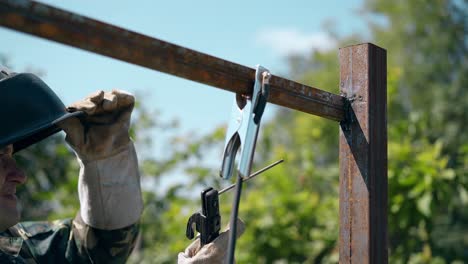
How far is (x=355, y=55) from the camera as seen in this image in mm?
2072

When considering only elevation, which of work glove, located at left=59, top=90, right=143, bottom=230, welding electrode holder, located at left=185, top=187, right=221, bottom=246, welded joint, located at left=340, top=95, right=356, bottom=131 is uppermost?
welded joint, located at left=340, top=95, right=356, bottom=131

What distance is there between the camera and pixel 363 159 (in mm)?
2014

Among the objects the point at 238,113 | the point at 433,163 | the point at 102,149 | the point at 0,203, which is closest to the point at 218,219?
the point at 238,113

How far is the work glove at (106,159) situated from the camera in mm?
2111

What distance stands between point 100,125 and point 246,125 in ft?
2.28

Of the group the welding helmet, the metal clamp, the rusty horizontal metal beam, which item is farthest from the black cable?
the welding helmet

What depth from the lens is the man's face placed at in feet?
7.39

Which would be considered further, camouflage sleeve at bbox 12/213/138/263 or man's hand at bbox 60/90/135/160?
camouflage sleeve at bbox 12/213/138/263

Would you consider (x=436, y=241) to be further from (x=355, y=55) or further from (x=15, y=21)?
(x=15, y=21)

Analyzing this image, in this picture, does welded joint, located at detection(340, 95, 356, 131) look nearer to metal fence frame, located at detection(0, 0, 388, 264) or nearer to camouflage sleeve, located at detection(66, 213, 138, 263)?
metal fence frame, located at detection(0, 0, 388, 264)

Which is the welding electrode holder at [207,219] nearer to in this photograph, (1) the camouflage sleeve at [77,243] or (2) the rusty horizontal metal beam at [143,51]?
(2) the rusty horizontal metal beam at [143,51]

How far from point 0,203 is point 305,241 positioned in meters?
3.93

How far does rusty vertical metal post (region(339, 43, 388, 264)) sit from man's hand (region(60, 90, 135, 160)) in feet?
2.22

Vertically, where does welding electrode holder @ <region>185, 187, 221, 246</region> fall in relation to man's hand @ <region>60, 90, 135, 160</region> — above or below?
below
